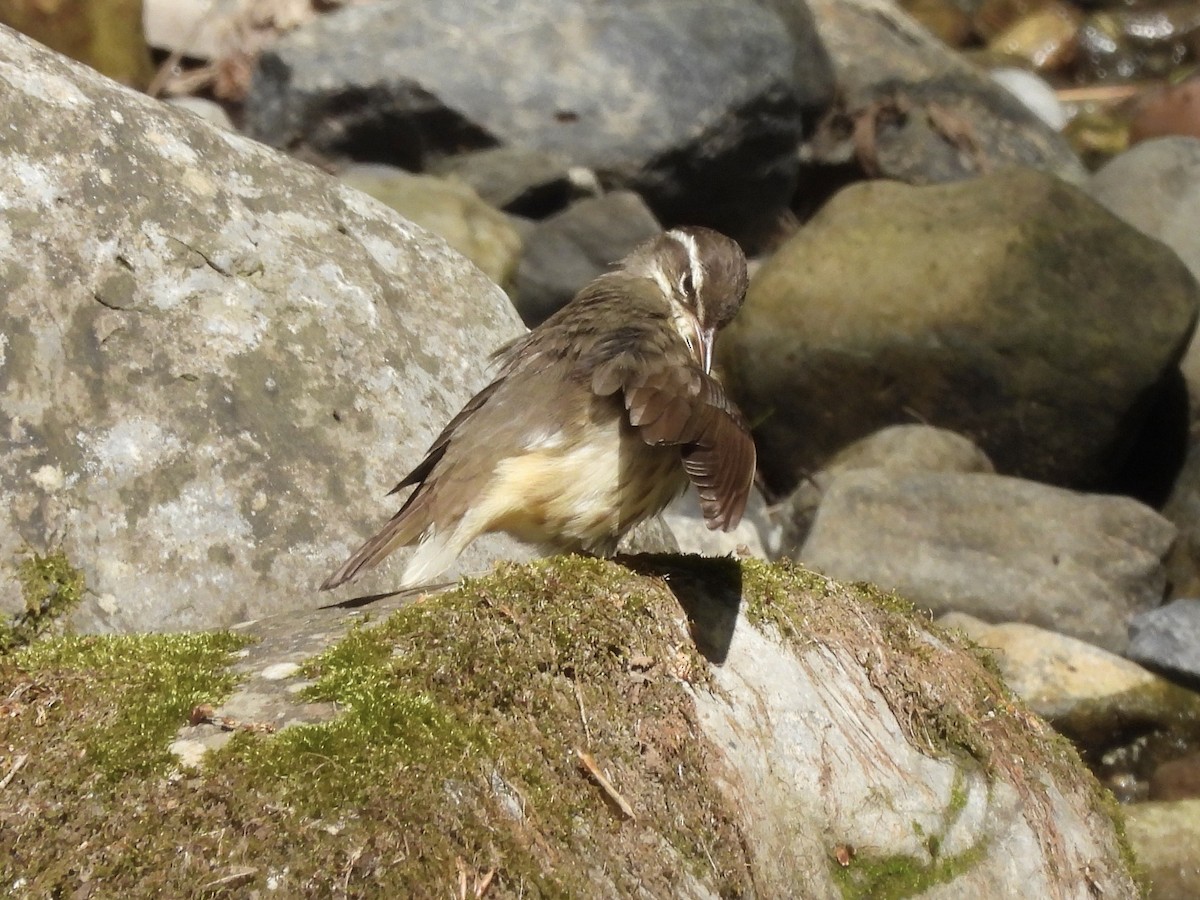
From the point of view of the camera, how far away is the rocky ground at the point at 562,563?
325cm

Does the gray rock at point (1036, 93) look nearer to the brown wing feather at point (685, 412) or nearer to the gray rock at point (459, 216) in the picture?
the gray rock at point (459, 216)

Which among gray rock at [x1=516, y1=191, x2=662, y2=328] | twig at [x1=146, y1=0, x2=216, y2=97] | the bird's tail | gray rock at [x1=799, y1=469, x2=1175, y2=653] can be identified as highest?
twig at [x1=146, y1=0, x2=216, y2=97]

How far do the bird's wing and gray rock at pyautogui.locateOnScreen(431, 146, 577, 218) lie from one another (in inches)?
303

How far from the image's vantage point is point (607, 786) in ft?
11.3

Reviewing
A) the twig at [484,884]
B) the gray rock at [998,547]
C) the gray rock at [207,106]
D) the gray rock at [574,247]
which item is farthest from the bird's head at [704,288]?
the gray rock at [207,106]

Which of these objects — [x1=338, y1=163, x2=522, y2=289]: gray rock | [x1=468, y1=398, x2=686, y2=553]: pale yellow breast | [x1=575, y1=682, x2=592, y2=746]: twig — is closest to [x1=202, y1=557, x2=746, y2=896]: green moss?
[x1=575, y1=682, x2=592, y2=746]: twig

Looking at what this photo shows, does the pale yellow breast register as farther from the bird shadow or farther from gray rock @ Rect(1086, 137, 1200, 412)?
gray rock @ Rect(1086, 137, 1200, 412)

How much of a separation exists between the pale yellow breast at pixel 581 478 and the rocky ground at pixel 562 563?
0.31 m

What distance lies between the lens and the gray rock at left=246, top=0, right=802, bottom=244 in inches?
491

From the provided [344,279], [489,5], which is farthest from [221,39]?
[344,279]

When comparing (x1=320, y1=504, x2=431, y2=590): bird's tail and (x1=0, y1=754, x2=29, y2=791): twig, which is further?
(x1=320, y1=504, x2=431, y2=590): bird's tail

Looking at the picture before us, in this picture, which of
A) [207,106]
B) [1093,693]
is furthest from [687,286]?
[207,106]

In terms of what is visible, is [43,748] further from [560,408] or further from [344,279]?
[344,279]

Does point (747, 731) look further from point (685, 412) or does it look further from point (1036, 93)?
point (1036, 93)
